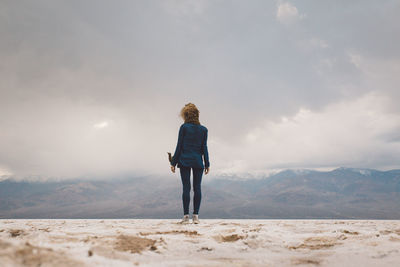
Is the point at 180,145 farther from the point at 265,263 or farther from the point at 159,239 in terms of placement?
the point at 265,263

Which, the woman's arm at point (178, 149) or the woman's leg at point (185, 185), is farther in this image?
the woman's arm at point (178, 149)

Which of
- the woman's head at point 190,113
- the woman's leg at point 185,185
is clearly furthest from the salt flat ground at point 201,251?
the woman's head at point 190,113

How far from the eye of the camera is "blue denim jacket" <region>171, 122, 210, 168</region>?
21.0ft

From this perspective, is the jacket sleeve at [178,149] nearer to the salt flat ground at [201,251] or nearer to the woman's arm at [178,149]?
the woman's arm at [178,149]

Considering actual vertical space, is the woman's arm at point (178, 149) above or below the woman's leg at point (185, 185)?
above

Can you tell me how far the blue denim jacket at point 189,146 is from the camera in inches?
252

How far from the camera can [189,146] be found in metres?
6.52

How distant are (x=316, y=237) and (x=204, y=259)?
6.99 ft

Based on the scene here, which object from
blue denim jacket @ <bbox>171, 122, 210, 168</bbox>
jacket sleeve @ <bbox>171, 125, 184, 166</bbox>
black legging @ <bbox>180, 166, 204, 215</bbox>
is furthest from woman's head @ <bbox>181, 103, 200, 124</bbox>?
black legging @ <bbox>180, 166, 204, 215</bbox>

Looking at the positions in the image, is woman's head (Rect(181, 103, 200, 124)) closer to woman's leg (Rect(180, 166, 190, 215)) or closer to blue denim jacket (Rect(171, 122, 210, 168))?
blue denim jacket (Rect(171, 122, 210, 168))

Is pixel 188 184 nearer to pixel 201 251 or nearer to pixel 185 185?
pixel 185 185

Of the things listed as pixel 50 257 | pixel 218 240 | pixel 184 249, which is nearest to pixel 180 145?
pixel 218 240

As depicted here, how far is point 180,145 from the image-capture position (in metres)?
6.52

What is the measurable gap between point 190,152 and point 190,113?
1.06 metres
